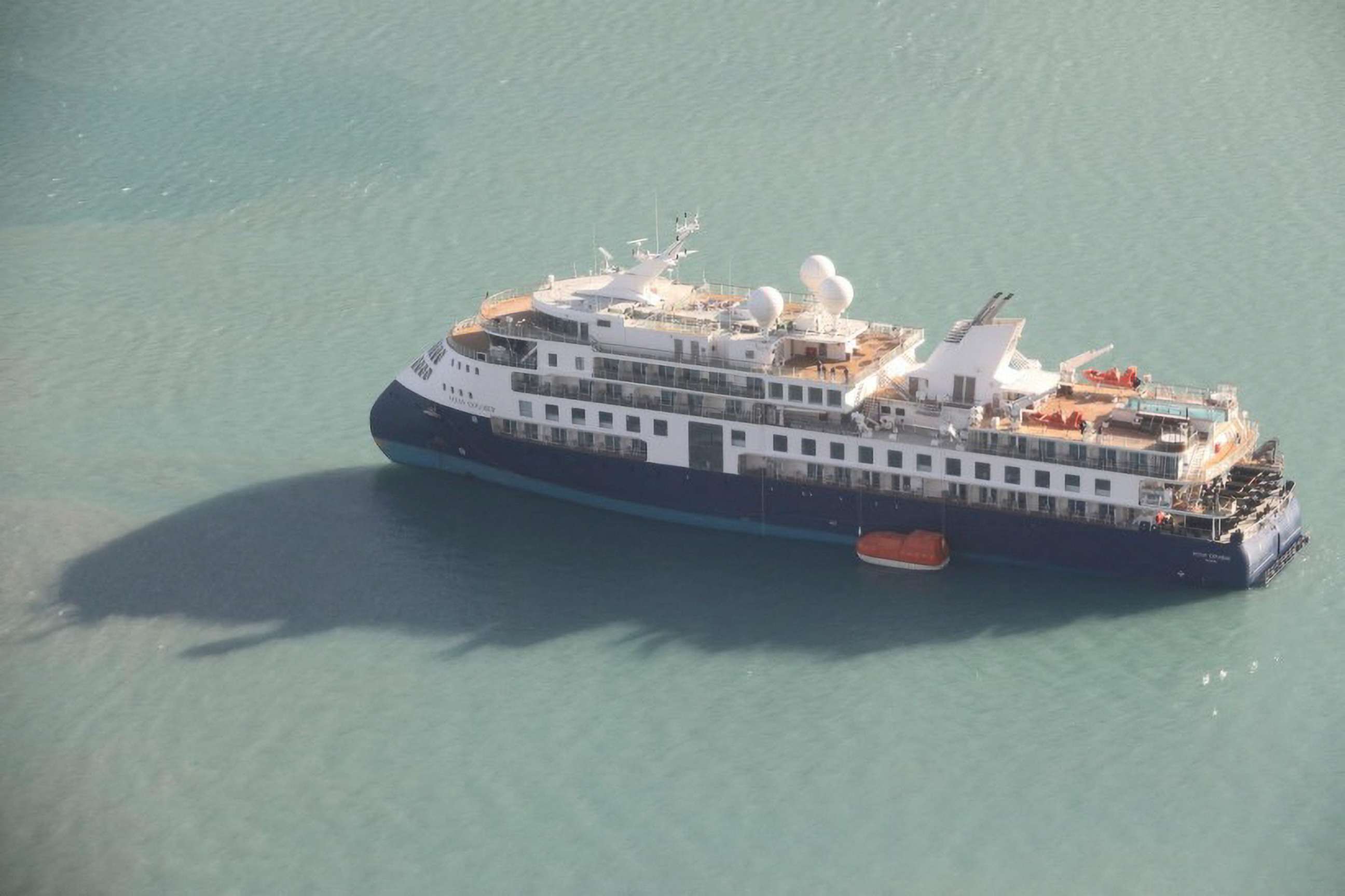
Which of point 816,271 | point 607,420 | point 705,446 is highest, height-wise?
point 816,271

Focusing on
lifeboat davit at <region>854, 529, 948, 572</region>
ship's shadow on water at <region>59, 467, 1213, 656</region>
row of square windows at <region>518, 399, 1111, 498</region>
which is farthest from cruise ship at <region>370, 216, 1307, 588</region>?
ship's shadow on water at <region>59, 467, 1213, 656</region>

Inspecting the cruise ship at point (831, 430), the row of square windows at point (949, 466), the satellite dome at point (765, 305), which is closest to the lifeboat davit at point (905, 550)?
the cruise ship at point (831, 430)

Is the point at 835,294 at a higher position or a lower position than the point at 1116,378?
higher

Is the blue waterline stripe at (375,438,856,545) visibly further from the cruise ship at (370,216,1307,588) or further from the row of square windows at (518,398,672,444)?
the row of square windows at (518,398,672,444)

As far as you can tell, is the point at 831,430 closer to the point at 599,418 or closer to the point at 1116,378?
the point at 599,418

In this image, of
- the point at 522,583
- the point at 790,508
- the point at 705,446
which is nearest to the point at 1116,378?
the point at 790,508

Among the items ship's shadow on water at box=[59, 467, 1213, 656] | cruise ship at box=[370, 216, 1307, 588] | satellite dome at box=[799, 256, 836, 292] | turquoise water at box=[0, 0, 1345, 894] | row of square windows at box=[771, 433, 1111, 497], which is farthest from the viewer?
satellite dome at box=[799, 256, 836, 292]

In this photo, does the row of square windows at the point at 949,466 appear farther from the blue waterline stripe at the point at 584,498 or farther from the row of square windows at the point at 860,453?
the blue waterline stripe at the point at 584,498

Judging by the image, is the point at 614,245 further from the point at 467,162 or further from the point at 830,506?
the point at 830,506
